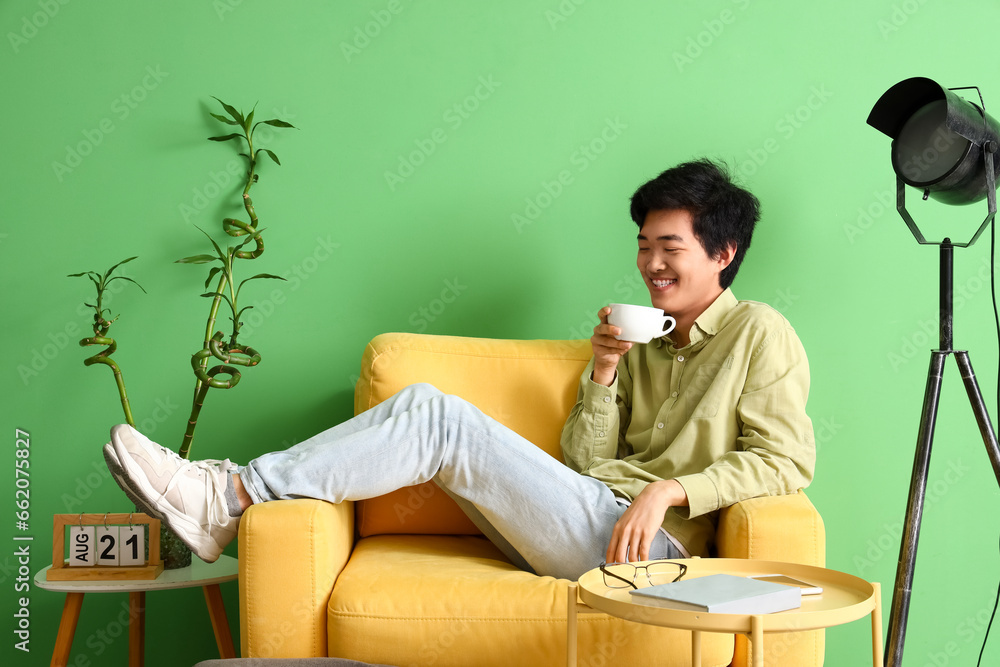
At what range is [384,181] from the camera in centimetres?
218

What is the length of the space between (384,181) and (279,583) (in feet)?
3.77

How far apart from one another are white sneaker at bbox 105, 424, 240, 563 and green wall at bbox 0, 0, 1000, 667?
2.21ft

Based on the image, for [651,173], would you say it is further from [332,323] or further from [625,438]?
[332,323]

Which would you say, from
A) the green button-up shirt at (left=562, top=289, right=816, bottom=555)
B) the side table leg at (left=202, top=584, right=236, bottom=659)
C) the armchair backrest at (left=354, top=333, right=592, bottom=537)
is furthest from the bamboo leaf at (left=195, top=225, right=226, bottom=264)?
the green button-up shirt at (left=562, top=289, right=816, bottom=555)

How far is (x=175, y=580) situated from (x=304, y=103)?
4.08ft

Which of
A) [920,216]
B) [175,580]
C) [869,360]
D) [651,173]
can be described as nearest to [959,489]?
[869,360]

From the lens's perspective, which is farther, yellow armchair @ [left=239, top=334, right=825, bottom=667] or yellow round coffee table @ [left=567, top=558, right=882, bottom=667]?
yellow armchair @ [left=239, top=334, right=825, bottom=667]

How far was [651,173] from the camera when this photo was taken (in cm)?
219

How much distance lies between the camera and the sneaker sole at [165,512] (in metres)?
1.45

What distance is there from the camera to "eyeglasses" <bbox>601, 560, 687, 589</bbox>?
1204 mm

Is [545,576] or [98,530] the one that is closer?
[545,576]

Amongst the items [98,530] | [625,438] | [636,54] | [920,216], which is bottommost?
[98,530]

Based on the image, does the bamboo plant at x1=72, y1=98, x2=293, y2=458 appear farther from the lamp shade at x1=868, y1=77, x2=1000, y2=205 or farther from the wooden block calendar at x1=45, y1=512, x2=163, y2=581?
the lamp shade at x1=868, y1=77, x2=1000, y2=205

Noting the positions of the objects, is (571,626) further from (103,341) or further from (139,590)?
(103,341)
